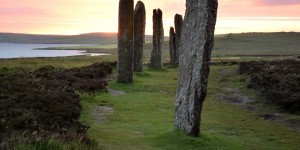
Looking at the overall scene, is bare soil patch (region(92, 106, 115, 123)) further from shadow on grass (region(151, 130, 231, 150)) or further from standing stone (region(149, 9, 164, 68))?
standing stone (region(149, 9, 164, 68))

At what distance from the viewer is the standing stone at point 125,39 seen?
28080mm

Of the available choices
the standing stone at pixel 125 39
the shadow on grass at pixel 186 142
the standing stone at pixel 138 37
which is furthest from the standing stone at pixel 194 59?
the standing stone at pixel 138 37

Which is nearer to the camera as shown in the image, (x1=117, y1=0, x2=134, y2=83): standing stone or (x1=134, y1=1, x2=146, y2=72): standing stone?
(x1=117, y1=0, x2=134, y2=83): standing stone

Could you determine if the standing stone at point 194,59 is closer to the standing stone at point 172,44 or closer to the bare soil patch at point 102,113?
the bare soil patch at point 102,113

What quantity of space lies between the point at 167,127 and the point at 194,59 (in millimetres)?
3227

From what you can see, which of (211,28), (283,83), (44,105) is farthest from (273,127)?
(44,105)

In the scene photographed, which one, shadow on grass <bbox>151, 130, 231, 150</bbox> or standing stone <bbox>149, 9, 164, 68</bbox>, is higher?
standing stone <bbox>149, 9, 164, 68</bbox>

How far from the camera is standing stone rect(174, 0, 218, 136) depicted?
43.8 ft

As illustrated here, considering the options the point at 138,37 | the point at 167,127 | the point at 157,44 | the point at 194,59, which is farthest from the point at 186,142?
the point at 157,44

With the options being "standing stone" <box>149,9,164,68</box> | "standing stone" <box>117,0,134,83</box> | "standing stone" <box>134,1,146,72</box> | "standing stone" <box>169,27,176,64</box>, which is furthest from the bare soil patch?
"standing stone" <box>169,27,176,64</box>

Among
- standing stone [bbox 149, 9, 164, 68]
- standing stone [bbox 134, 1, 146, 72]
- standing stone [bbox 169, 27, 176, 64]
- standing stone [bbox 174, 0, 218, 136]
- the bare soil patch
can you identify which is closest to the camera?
standing stone [bbox 174, 0, 218, 136]

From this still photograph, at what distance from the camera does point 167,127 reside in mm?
15609

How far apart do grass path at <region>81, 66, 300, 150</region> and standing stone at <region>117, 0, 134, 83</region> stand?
3175mm

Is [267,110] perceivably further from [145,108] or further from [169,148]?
[169,148]
